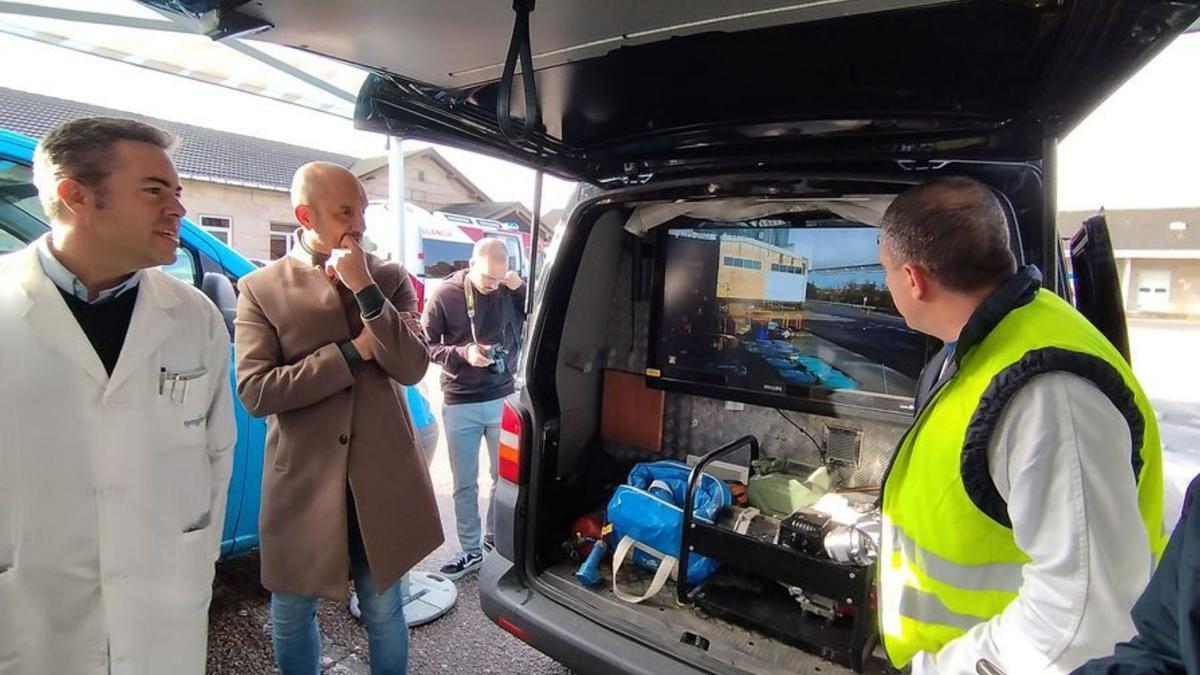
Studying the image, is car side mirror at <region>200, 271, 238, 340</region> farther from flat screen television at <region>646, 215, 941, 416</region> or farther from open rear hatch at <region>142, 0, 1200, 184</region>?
flat screen television at <region>646, 215, 941, 416</region>

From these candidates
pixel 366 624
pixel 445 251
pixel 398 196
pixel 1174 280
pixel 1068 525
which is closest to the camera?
pixel 1068 525

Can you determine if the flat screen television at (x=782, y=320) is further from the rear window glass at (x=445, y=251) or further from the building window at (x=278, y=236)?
the building window at (x=278, y=236)

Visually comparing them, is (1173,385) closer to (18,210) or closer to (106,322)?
(106,322)

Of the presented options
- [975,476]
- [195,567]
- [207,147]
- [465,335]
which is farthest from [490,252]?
[207,147]

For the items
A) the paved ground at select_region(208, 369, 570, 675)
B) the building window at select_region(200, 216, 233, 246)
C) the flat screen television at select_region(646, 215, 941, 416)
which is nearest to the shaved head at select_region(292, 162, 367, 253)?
the flat screen television at select_region(646, 215, 941, 416)

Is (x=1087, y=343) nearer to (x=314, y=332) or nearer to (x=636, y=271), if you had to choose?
(x=314, y=332)

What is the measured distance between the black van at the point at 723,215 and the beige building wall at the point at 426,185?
83.0 ft

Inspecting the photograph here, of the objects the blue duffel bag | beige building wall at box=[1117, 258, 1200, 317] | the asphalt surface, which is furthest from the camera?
beige building wall at box=[1117, 258, 1200, 317]

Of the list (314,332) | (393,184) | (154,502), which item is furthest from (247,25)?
(393,184)

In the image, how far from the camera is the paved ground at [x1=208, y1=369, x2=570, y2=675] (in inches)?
99.0

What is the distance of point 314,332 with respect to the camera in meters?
1.82

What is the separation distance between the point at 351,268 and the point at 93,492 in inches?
31.9

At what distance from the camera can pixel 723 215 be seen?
2.76 metres

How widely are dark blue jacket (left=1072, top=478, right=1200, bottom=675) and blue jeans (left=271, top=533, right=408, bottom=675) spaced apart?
1.84 metres
